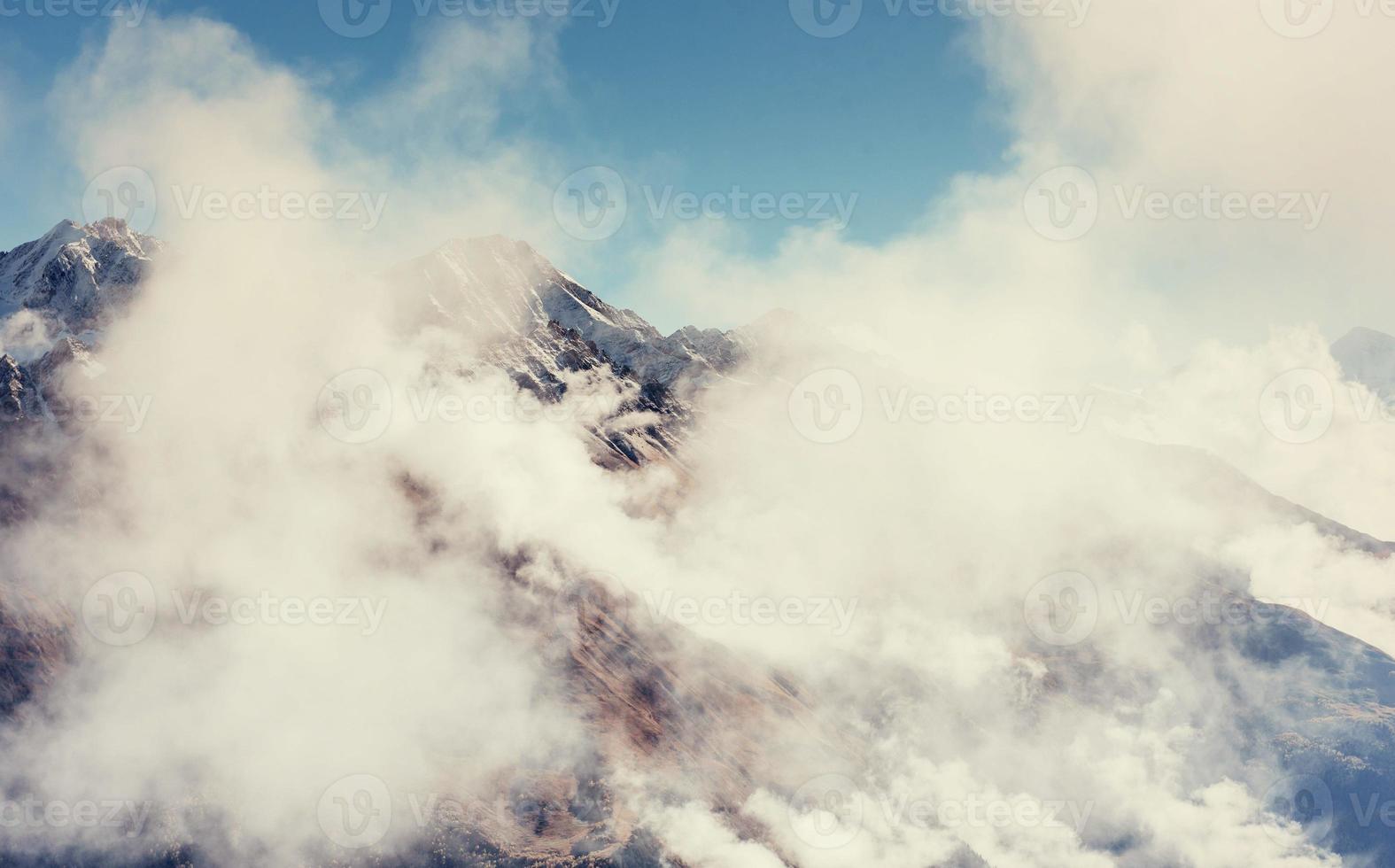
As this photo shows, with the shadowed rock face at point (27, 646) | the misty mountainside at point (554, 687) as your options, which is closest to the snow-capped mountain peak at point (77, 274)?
the misty mountainside at point (554, 687)

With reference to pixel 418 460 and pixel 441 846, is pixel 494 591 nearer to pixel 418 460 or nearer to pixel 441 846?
pixel 418 460

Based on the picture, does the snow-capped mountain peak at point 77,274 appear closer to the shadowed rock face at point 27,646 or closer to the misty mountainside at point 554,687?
the misty mountainside at point 554,687

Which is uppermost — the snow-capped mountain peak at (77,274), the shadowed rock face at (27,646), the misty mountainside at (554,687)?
the snow-capped mountain peak at (77,274)

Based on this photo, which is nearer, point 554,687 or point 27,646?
point 27,646

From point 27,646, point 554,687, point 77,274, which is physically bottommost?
point 27,646

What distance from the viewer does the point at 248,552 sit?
14050 cm

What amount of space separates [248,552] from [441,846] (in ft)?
220

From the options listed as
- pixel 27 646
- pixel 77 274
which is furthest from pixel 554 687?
pixel 77 274

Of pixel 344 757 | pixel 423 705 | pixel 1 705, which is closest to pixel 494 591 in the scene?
pixel 423 705

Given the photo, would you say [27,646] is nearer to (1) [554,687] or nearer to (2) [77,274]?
(1) [554,687]

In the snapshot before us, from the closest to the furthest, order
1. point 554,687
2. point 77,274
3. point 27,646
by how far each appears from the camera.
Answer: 1. point 27,646
2. point 554,687
3. point 77,274

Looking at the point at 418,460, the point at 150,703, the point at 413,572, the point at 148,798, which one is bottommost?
the point at 148,798

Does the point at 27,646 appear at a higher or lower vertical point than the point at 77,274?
lower

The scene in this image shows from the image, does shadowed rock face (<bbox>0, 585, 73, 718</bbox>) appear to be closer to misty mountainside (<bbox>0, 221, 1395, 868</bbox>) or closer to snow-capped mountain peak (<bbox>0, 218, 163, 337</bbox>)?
misty mountainside (<bbox>0, 221, 1395, 868</bbox>)
